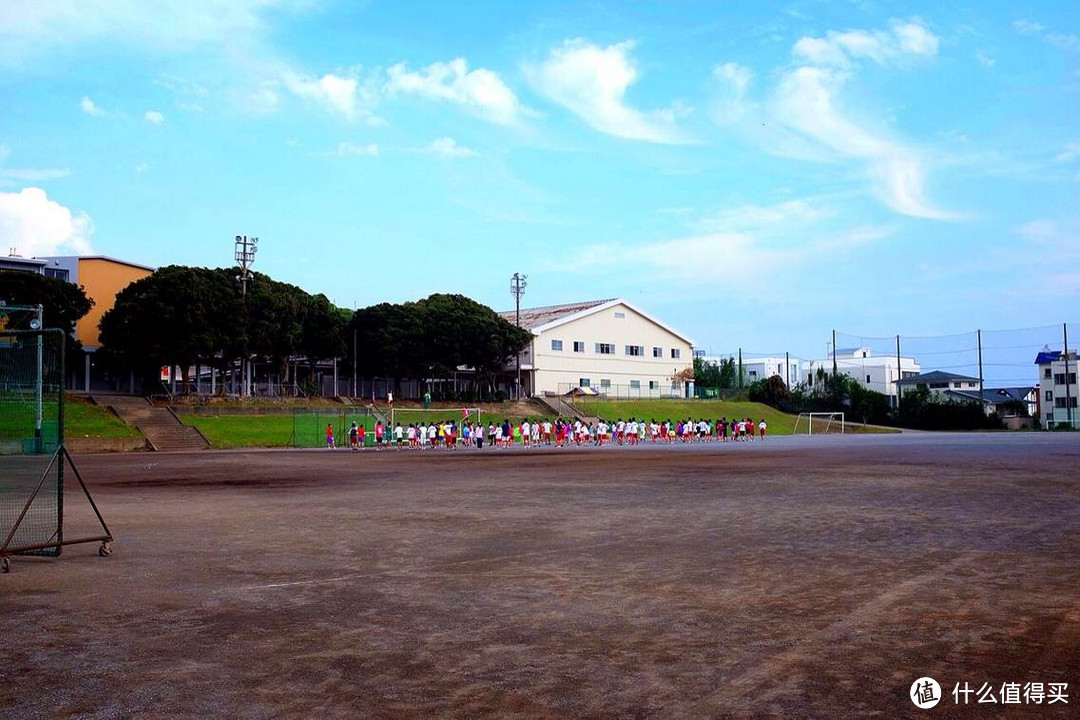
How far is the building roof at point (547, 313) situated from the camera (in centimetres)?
8456

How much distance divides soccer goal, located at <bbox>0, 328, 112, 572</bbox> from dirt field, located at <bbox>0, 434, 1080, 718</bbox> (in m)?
0.49

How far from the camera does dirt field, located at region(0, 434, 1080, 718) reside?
5.30 meters

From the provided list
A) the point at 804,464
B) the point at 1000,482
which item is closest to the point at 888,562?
the point at 1000,482

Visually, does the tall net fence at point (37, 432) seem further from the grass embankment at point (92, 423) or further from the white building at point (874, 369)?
the white building at point (874, 369)

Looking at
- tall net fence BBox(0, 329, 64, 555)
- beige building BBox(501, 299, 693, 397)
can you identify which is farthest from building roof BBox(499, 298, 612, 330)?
tall net fence BBox(0, 329, 64, 555)

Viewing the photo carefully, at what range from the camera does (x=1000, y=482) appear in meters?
19.8

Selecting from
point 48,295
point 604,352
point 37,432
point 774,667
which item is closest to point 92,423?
point 48,295

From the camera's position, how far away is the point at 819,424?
81.7m

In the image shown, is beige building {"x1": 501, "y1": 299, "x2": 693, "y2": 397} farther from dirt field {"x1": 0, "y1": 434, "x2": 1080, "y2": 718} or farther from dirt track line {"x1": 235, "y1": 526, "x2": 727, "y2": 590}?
dirt track line {"x1": 235, "y1": 526, "x2": 727, "y2": 590}

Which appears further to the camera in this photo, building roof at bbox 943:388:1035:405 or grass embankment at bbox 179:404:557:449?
building roof at bbox 943:388:1035:405

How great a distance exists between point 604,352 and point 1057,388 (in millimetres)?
44804

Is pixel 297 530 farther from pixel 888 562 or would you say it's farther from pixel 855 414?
pixel 855 414

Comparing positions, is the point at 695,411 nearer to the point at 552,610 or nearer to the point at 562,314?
the point at 562,314

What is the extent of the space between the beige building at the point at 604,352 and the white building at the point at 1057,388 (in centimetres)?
3481
